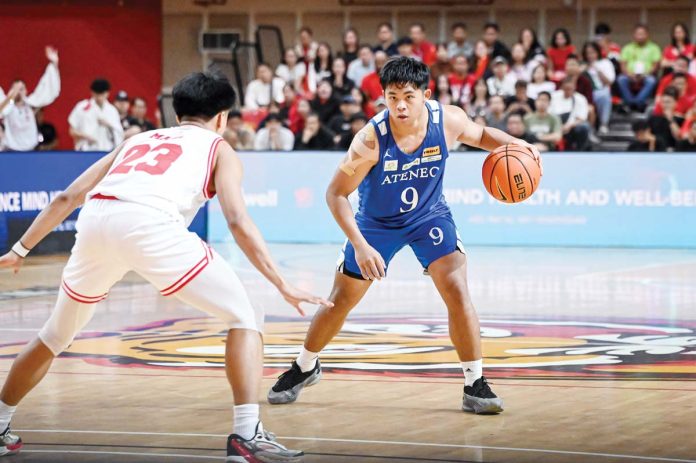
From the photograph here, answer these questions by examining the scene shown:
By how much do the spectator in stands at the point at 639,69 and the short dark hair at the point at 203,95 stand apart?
52.6 feet

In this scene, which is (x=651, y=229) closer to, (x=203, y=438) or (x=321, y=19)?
(x=321, y=19)

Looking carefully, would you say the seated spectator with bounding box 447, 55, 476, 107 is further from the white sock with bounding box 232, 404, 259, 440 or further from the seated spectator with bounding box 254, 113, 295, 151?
the white sock with bounding box 232, 404, 259, 440

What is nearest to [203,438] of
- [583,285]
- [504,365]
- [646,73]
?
[504,365]

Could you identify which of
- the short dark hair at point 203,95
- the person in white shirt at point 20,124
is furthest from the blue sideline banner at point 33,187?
the short dark hair at point 203,95

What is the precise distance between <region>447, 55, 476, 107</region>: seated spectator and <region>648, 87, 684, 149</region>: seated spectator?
10.3ft

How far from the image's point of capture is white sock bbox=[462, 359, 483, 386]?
21.9 ft

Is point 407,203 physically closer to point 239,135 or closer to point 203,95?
point 203,95

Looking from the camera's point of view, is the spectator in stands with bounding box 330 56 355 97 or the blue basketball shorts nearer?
the blue basketball shorts

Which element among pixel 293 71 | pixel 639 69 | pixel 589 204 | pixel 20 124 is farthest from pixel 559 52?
pixel 20 124

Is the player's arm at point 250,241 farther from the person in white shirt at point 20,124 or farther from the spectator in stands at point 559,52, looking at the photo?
the spectator in stands at point 559,52

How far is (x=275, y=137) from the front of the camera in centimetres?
1891

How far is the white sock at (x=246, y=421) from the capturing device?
5195 millimetres

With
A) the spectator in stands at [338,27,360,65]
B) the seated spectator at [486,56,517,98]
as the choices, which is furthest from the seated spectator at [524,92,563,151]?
the spectator in stands at [338,27,360,65]

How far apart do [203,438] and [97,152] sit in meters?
11.5
